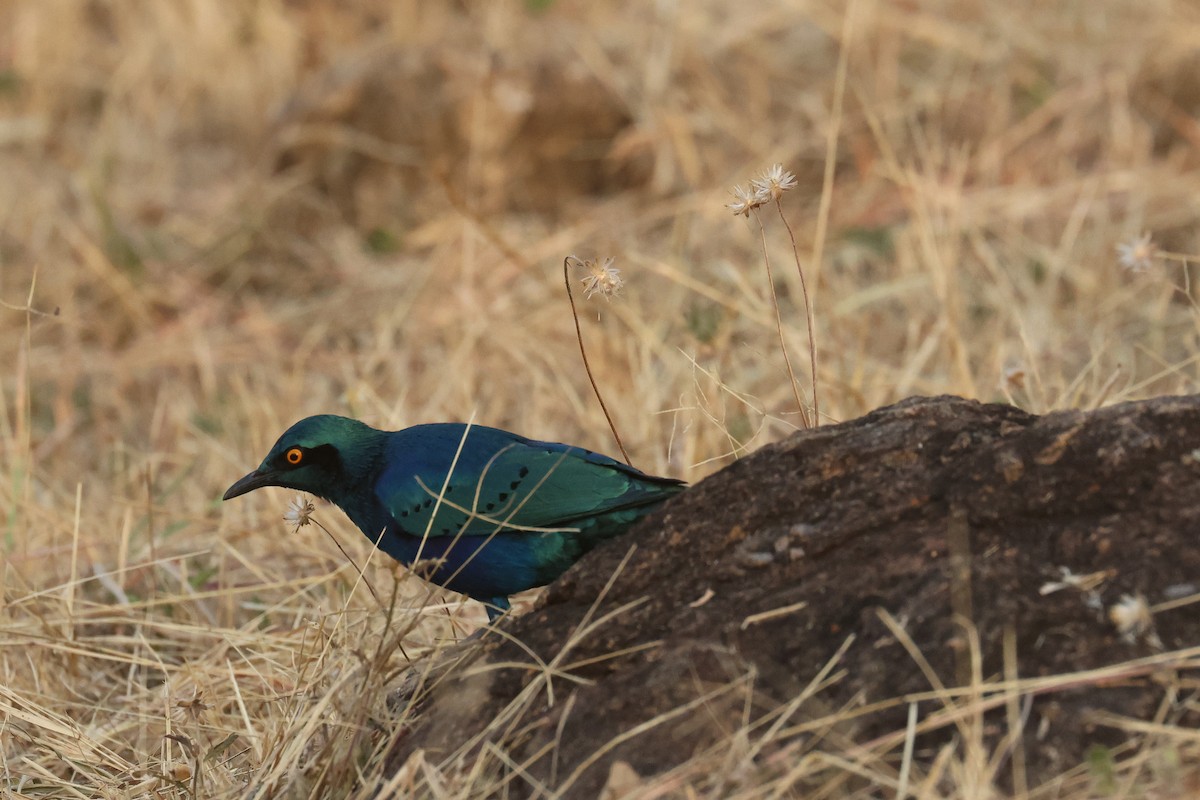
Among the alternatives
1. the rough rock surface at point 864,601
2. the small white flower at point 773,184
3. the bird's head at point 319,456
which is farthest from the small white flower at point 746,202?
the bird's head at point 319,456

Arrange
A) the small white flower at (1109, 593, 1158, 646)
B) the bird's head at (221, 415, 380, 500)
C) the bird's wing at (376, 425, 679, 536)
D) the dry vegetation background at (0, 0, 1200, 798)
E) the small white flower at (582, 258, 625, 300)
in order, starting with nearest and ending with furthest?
1. the small white flower at (1109, 593, 1158, 646)
2. the bird's wing at (376, 425, 679, 536)
3. the small white flower at (582, 258, 625, 300)
4. the bird's head at (221, 415, 380, 500)
5. the dry vegetation background at (0, 0, 1200, 798)

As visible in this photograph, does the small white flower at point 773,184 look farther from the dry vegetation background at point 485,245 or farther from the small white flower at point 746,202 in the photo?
the dry vegetation background at point 485,245

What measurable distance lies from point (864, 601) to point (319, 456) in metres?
1.26

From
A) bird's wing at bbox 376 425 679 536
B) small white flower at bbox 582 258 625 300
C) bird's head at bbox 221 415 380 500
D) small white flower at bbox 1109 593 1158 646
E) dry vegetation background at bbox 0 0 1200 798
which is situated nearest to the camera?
small white flower at bbox 1109 593 1158 646

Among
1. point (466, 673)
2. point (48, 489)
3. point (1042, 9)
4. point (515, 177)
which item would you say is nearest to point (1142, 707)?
point (466, 673)

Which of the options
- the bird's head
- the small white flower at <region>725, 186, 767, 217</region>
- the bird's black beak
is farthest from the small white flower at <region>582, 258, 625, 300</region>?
the bird's black beak

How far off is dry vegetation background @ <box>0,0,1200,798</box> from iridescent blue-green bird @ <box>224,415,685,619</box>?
0.44 metres

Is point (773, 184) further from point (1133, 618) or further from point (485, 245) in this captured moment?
point (485, 245)

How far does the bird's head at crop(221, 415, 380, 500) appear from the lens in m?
3.11

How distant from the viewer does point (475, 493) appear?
2.92 m

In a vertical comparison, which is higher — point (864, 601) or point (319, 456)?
point (319, 456)

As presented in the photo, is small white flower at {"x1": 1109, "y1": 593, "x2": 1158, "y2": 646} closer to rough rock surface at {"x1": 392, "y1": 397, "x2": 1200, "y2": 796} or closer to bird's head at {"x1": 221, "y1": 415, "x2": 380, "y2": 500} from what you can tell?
rough rock surface at {"x1": 392, "y1": 397, "x2": 1200, "y2": 796}

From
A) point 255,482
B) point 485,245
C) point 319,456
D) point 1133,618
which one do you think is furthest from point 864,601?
point 485,245

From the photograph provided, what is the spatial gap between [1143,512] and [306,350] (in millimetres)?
4945
